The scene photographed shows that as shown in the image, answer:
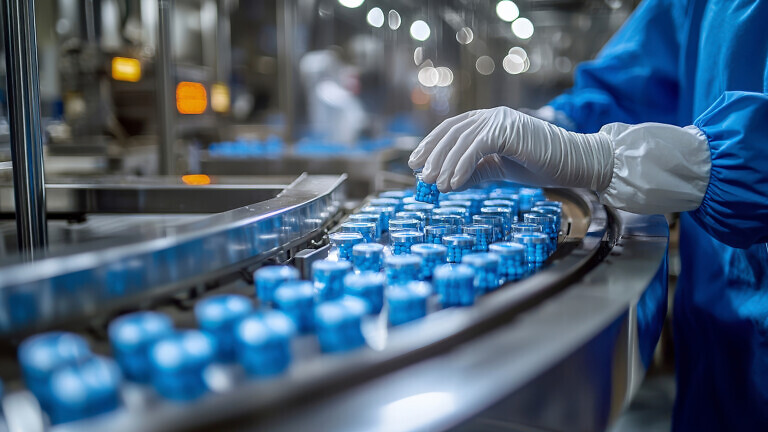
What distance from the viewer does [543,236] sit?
841 mm

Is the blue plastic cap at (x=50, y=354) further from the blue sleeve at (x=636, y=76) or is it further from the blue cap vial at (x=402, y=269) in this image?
the blue sleeve at (x=636, y=76)

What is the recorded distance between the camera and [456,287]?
2.07 ft

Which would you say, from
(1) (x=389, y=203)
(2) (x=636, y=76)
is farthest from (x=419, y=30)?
(1) (x=389, y=203)

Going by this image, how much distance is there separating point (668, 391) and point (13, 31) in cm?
225

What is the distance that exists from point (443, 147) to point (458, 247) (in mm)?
193

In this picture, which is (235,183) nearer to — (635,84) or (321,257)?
(321,257)

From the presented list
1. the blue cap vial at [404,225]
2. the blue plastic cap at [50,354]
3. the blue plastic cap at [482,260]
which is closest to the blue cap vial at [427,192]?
the blue cap vial at [404,225]

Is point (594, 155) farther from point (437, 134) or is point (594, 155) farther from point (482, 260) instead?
point (482, 260)

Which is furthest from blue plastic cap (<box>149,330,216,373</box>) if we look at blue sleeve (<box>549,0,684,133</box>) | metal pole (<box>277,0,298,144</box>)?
metal pole (<box>277,0,298,144</box>)

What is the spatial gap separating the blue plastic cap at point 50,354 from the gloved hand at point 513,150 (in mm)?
591

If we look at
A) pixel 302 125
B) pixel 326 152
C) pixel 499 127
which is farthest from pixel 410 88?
pixel 499 127

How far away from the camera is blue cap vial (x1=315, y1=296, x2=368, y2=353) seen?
0.51 metres

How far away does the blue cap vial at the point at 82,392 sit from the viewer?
1.34 ft

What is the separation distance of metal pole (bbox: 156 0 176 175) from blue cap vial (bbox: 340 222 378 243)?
62.5 inches
